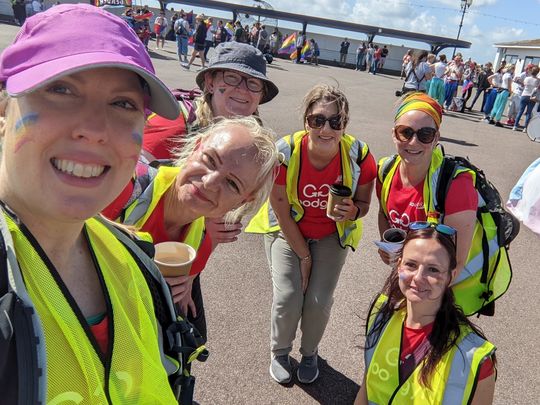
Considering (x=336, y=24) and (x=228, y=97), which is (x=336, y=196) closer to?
(x=228, y=97)

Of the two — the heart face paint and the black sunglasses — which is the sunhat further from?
the heart face paint

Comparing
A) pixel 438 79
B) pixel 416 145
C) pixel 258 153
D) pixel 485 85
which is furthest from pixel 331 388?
pixel 485 85

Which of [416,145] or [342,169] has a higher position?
[416,145]

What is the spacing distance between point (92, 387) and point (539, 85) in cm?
1590

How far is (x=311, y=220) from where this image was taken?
2.93 m

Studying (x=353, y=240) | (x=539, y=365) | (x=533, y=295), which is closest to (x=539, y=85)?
(x=533, y=295)

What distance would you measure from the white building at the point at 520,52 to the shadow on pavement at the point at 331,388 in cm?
3228

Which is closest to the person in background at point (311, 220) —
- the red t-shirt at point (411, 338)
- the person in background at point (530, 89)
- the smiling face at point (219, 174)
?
the red t-shirt at point (411, 338)

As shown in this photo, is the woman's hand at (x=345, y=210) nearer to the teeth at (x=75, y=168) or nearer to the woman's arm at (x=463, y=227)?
the woman's arm at (x=463, y=227)

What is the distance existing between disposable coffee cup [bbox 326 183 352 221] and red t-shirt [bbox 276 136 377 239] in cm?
14

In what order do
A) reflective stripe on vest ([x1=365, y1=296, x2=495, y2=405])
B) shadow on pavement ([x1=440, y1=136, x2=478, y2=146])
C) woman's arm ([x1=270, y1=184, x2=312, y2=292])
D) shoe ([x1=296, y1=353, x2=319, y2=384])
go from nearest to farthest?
1. reflective stripe on vest ([x1=365, y1=296, x2=495, y2=405])
2. woman's arm ([x1=270, y1=184, x2=312, y2=292])
3. shoe ([x1=296, y1=353, x2=319, y2=384])
4. shadow on pavement ([x1=440, y1=136, x2=478, y2=146])

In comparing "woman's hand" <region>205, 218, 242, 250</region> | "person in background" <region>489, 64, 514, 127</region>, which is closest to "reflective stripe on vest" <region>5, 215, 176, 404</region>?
"woman's hand" <region>205, 218, 242, 250</region>

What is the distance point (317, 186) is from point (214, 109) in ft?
2.80

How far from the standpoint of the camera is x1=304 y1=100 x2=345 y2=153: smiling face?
2.74m
